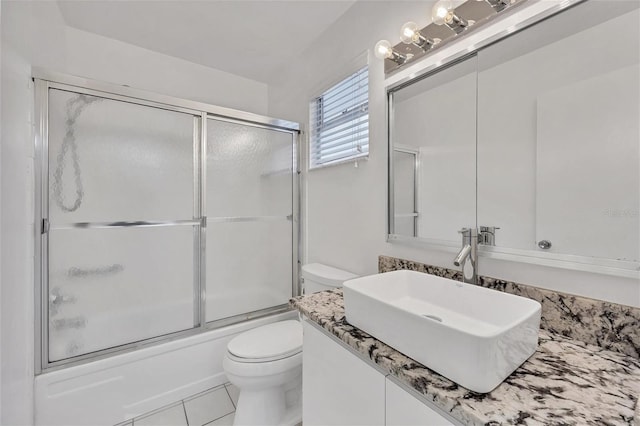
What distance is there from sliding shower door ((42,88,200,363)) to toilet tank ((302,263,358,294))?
2.69 feet

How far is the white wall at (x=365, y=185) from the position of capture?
2.87 ft

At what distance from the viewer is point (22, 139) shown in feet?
3.88

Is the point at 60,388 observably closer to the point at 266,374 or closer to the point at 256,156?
the point at 266,374

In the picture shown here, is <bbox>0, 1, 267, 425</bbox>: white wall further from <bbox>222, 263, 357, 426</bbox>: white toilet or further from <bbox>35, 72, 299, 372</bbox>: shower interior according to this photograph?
<bbox>222, 263, 357, 426</bbox>: white toilet

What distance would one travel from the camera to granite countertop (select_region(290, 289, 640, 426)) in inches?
19.4

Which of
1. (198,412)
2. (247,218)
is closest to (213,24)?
(247,218)

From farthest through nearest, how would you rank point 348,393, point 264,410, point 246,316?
point 246,316, point 264,410, point 348,393

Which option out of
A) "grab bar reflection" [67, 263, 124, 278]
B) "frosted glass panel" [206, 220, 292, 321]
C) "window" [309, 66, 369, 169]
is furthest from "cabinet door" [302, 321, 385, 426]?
"grab bar reflection" [67, 263, 124, 278]

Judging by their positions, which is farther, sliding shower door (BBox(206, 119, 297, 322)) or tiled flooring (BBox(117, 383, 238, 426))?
sliding shower door (BBox(206, 119, 297, 322))

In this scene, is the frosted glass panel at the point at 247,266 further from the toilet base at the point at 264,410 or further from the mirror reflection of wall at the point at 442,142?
the mirror reflection of wall at the point at 442,142

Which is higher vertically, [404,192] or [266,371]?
[404,192]

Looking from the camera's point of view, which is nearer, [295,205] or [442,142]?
[442,142]

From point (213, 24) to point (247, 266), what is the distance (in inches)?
68.4

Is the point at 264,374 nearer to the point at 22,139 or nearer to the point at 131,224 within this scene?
the point at 131,224
